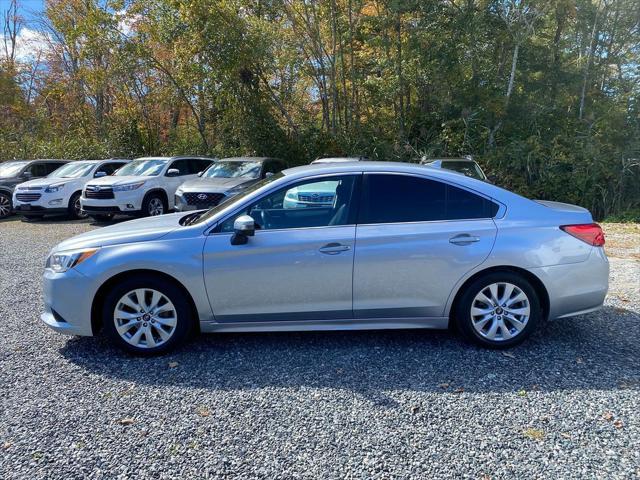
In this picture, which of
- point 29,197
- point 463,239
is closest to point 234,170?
point 29,197

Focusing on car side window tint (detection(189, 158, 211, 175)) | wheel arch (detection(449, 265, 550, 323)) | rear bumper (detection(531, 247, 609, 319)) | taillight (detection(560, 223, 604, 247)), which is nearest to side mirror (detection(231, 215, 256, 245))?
wheel arch (detection(449, 265, 550, 323))

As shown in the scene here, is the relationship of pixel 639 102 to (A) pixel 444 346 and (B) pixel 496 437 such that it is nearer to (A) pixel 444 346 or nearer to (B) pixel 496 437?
(A) pixel 444 346

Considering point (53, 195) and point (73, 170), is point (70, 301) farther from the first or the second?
point (73, 170)

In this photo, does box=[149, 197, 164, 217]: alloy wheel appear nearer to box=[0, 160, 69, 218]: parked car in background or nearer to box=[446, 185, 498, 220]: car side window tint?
box=[0, 160, 69, 218]: parked car in background

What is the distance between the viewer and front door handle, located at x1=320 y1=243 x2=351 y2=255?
3.72 metres

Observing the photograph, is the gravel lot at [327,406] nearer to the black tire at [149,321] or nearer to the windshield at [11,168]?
the black tire at [149,321]

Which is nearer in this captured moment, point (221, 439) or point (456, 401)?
point (221, 439)

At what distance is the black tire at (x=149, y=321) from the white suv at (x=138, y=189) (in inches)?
323

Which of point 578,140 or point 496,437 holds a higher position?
point 578,140

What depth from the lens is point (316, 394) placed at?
10.7 feet

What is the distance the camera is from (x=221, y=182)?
10.2 meters

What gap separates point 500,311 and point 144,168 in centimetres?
1085

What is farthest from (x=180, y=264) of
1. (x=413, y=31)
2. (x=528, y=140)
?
(x=413, y=31)

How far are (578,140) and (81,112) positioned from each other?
67.4 ft
